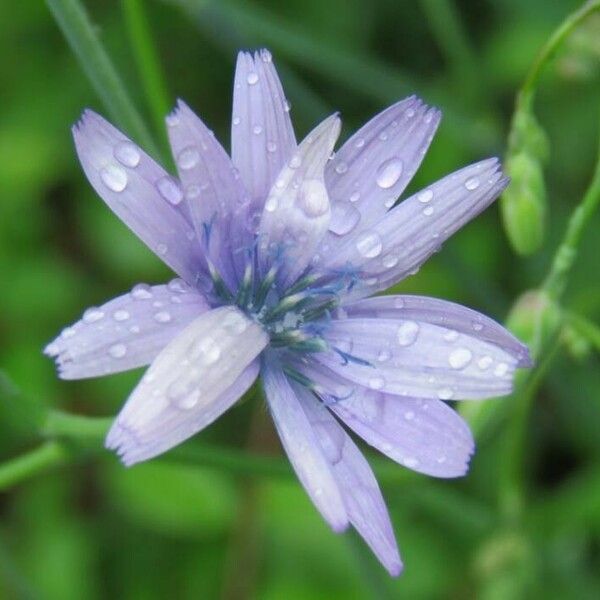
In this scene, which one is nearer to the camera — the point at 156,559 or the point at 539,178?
the point at 539,178

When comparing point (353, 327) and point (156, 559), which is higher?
point (353, 327)

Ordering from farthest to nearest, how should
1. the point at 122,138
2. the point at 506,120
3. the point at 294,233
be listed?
the point at 506,120 < the point at 294,233 < the point at 122,138

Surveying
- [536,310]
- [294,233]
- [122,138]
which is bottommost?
[536,310]

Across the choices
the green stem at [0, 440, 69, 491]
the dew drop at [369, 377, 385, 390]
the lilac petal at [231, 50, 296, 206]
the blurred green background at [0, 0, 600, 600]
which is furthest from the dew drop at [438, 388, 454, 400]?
the blurred green background at [0, 0, 600, 600]

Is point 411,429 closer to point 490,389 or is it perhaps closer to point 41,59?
point 490,389

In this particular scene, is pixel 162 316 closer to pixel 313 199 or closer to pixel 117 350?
pixel 117 350

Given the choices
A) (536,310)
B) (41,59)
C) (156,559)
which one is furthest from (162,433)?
(41,59)

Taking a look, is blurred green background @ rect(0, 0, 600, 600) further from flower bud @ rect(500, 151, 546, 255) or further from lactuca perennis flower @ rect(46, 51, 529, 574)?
lactuca perennis flower @ rect(46, 51, 529, 574)

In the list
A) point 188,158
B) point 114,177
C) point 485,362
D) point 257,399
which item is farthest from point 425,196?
point 257,399
